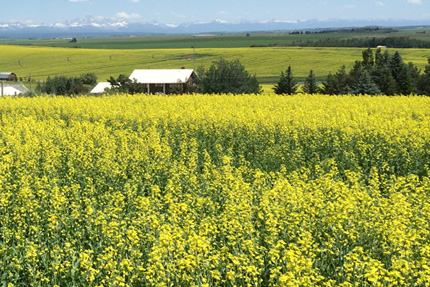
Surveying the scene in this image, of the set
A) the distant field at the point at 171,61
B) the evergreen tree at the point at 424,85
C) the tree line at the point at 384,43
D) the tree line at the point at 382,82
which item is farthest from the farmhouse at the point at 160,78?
the tree line at the point at 384,43

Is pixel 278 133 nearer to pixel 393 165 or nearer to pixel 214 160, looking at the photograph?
pixel 214 160

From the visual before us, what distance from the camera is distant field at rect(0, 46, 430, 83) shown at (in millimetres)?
108938

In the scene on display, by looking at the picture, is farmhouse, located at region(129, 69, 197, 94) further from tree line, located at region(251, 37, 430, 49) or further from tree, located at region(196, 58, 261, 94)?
tree line, located at region(251, 37, 430, 49)

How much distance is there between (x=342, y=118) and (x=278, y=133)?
2861mm

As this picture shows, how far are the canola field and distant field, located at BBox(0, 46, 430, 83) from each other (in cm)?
7968

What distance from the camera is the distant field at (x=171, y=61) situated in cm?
10894

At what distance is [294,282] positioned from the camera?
6.08 meters

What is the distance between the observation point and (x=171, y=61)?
12731cm

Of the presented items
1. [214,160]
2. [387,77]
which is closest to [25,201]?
[214,160]

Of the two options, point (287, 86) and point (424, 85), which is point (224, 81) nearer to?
point (287, 86)

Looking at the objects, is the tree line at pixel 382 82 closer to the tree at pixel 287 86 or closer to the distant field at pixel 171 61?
the tree at pixel 287 86

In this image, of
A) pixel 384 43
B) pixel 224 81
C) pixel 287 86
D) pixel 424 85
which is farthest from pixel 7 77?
pixel 384 43

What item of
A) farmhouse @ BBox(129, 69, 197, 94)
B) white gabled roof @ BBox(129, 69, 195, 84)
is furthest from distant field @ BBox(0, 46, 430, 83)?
farmhouse @ BBox(129, 69, 197, 94)

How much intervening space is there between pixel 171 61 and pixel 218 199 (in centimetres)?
11887
